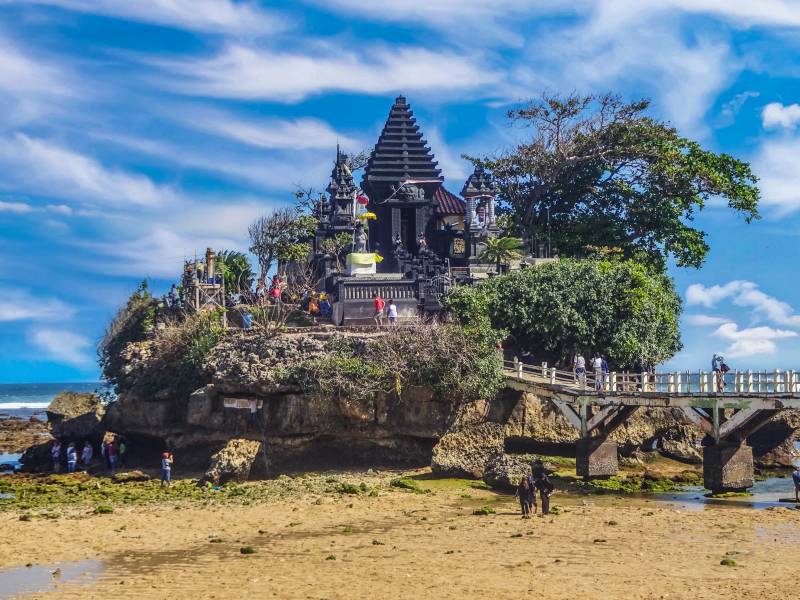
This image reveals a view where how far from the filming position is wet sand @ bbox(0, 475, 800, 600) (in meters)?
24.0

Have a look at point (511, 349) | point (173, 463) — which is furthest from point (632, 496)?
point (173, 463)

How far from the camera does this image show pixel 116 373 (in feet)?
177

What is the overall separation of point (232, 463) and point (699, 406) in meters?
16.7

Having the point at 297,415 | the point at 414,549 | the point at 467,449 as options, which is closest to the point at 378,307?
the point at 297,415

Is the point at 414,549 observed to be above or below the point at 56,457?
below

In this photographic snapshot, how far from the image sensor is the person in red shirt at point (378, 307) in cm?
4725

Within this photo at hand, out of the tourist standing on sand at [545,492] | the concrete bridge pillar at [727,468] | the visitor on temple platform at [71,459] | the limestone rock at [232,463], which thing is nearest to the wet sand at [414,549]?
the tourist standing on sand at [545,492]

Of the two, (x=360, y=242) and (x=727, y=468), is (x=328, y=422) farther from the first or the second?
(x=727, y=468)

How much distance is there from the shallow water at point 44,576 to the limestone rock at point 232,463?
13309 mm

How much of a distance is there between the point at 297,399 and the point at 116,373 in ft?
48.3

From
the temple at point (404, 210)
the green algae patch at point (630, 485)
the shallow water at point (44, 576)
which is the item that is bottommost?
the shallow water at point (44, 576)

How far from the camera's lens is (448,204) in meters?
66.2

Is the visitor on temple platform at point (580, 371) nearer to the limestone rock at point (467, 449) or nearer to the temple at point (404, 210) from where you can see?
the limestone rock at point (467, 449)

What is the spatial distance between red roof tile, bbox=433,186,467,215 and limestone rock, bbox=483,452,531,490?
1098 inches
